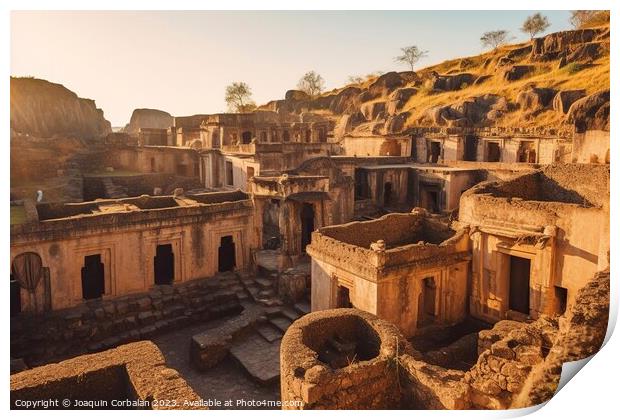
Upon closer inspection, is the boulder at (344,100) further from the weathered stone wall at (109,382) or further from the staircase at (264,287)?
the weathered stone wall at (109,382)

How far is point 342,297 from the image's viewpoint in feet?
43.2

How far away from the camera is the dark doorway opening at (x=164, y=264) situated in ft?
53.1

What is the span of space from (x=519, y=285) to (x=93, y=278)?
12.7 m

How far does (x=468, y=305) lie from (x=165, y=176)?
2041 cm

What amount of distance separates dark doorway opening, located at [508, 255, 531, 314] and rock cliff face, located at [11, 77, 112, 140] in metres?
37.7

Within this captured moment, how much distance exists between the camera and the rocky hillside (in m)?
34.9

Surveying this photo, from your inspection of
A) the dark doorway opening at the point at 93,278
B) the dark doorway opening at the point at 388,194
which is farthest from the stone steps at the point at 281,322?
the dark doorway opening at the point at 388,194

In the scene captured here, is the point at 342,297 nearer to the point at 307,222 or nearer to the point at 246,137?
the point at 307,222

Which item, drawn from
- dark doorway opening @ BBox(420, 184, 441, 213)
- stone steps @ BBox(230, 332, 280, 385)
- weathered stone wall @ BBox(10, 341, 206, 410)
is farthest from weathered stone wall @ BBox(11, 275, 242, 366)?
dark doorway opening @ BBox(420, 184, 441, 213)

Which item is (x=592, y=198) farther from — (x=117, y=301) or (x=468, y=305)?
(x=117, y=301)

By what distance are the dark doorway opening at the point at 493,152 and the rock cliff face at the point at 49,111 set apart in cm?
3272

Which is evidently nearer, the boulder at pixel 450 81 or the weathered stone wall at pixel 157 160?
the weathered stone wall at pixel 157 160

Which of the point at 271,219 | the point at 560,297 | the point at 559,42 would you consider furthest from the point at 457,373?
the point at 559,42

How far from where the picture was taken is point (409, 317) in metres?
12.4
